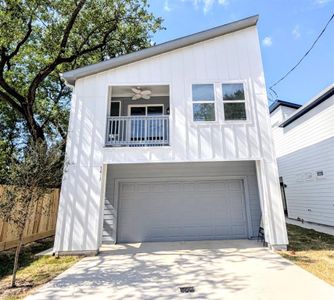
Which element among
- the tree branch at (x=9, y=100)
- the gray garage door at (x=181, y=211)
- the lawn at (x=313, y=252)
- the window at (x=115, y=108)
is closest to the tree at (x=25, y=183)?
the gray garage door at (x=181, y=211)

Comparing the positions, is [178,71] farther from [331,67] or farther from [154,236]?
[331,67]

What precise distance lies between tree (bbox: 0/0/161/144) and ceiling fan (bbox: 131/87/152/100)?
399cm

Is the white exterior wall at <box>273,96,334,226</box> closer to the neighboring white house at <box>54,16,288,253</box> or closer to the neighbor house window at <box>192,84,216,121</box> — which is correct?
the neighboring white house at <box>54,16,288,253</box>

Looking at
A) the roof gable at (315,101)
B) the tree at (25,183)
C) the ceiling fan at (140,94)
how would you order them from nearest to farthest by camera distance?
the tree at (25,183) → the ceiling fan at (140,94) → the roof gable at (315,101)

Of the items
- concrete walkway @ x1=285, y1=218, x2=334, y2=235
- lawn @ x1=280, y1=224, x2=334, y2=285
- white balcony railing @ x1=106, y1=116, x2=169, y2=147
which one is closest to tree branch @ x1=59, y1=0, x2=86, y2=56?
white balcony railing @ x1=106, y1=116, x2=169, y2=147

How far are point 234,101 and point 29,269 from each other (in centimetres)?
784

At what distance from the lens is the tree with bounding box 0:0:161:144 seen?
10.1 metres

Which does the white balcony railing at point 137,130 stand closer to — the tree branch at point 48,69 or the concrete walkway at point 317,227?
the tree branch at point 48,69

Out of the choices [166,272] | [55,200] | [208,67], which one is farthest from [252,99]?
[55,200]

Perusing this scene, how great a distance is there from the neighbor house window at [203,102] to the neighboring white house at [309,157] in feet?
16.2

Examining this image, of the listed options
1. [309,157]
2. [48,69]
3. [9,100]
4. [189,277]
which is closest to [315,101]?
[309,157]

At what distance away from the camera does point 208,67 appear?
27.2 ft

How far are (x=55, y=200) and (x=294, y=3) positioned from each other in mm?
13180

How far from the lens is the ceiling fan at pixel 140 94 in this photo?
9039 mm
